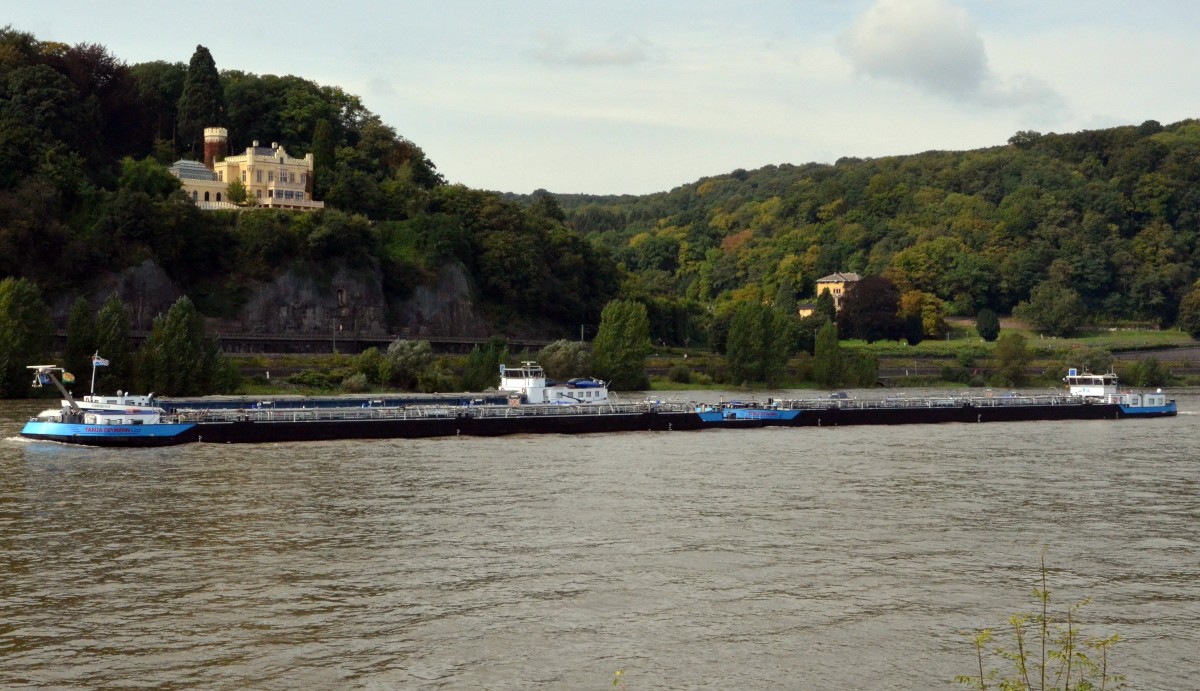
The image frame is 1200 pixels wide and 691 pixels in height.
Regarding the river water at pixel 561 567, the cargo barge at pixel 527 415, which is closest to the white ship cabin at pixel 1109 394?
the cargo barge at pixel 527 415

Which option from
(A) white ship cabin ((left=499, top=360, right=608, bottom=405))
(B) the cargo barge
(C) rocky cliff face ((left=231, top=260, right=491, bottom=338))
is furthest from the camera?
(C) rocky cliff face ((left=231, top=260, right=491, bottom=338))

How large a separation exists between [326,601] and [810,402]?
70.2 m

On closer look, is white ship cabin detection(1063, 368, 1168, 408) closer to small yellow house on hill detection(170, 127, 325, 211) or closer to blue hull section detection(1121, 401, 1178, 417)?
blue hull section detection(1121, 401, 1178, 417)

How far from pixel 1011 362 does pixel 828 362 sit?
3071 cm

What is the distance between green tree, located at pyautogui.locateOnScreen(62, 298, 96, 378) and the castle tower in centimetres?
6349

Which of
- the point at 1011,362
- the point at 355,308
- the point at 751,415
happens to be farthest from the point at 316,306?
the point at 1011,362

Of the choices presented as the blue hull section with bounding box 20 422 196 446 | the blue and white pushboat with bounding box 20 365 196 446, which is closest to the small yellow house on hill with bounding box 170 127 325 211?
the blue and white pushboat with bounding box 20 365 196 446

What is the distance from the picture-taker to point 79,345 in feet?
352

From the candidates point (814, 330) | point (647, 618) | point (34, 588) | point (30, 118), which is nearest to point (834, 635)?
point (647, 618)

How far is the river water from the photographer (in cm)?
3180

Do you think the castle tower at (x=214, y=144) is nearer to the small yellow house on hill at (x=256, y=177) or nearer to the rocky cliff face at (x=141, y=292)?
the small yellow house on hill at (x=256, y=177)

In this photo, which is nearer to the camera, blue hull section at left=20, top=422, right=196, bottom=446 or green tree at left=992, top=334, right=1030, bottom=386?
blue hull section at left=20, top=422, right=196, bottom=446

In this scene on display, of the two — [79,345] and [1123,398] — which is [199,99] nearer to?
[79,345]

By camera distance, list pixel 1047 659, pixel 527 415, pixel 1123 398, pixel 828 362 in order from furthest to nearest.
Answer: pixel 828 362 → pixel 1123 398 → pixel 527 415 → pixel 1047 659
